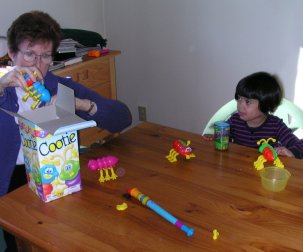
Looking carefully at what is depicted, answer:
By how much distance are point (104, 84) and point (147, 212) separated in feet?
5.89

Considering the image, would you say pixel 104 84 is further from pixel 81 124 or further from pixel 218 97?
pixel 81 124

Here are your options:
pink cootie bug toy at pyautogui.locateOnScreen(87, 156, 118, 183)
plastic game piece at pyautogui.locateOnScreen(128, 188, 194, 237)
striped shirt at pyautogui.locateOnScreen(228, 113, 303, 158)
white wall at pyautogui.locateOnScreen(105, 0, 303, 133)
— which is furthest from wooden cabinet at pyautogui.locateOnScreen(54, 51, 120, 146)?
plastic game piece at pyautogui.locateOnScreen(128, 188, 194, 237)

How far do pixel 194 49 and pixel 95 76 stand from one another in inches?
27.5

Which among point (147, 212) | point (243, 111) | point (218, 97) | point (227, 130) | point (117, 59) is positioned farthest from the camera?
point (117, 59)

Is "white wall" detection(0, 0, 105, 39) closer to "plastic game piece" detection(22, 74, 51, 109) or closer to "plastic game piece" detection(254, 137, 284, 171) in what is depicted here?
"plastic game piece" detection(22, 74, 51, 109)

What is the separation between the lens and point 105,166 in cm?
122

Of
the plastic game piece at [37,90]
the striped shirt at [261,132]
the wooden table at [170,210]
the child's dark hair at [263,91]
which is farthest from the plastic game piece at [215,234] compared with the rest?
the child's dark hair at [263,91]

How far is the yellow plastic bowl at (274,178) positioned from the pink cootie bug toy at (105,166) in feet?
1.45

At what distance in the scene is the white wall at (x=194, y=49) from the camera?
7.74ft

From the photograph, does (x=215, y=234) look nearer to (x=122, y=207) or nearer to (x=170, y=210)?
(x=170, y=210)

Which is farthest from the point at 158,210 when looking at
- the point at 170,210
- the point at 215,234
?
the point at 215,234

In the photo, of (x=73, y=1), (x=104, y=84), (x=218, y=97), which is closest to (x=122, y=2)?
(x=73, y=1)

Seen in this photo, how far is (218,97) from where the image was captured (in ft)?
8.83

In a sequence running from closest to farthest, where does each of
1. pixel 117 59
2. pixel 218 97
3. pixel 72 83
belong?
pixel 72 83, pixel 218 97, pixel 117 59
